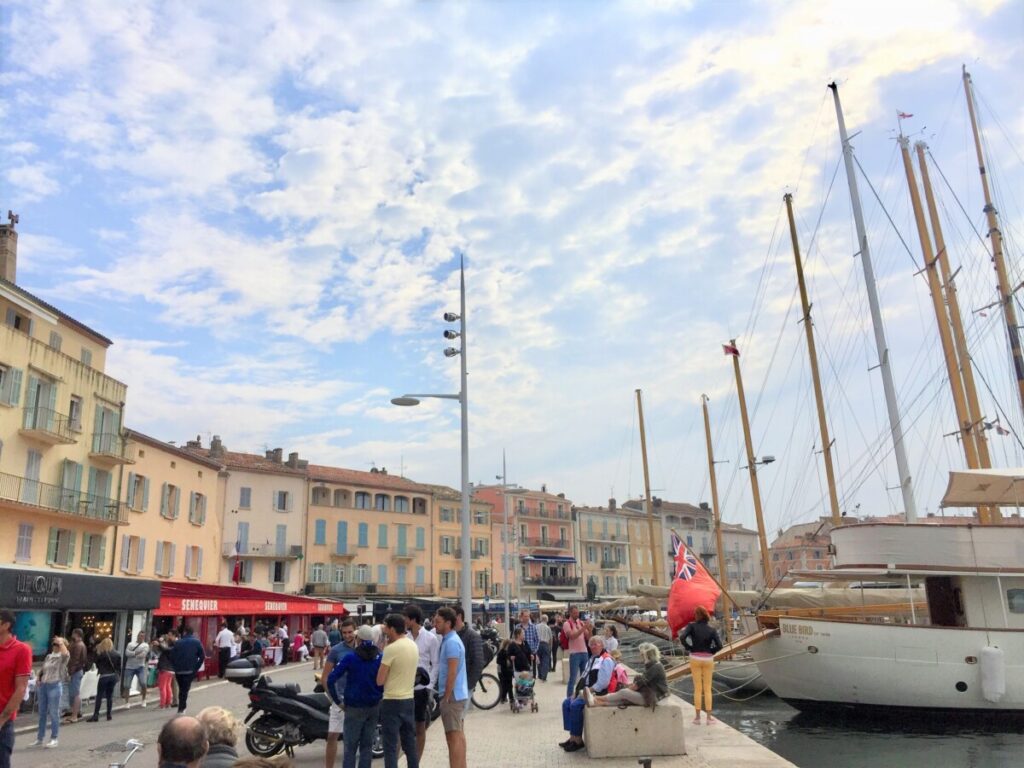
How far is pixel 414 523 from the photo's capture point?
6000 cm

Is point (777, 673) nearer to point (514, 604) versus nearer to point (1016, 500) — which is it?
point (1016, 500)

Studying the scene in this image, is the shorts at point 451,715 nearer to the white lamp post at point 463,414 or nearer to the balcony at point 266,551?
the white lamp post at point 463,414

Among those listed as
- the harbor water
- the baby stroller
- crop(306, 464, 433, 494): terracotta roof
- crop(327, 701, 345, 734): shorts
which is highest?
crop(306, 464, 433, 494): terracotta roof

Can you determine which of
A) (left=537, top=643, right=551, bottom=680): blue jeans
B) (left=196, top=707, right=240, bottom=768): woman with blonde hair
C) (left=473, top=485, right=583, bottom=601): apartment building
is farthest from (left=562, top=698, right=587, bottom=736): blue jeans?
(left=473, top=485, right=583, bottom=601): apartment building

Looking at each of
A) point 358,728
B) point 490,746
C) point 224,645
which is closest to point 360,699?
point 358,728

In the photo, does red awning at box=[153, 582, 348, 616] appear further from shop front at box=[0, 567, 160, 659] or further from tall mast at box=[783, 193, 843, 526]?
tall mast at box=[783, 193, 843, 526]

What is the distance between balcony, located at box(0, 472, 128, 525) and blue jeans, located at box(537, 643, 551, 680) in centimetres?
1641

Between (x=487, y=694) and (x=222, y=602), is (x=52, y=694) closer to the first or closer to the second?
(x=487, y=694)

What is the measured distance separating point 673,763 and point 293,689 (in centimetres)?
489

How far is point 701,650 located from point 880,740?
18.2ft

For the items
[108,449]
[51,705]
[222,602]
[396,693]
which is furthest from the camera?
[108,449]

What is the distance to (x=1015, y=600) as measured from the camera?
55.5 ft

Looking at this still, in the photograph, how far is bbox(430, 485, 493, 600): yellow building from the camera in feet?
201

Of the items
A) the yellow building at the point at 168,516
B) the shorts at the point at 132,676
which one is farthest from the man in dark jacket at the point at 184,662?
Answer: the yellow building at the point at 168,516
